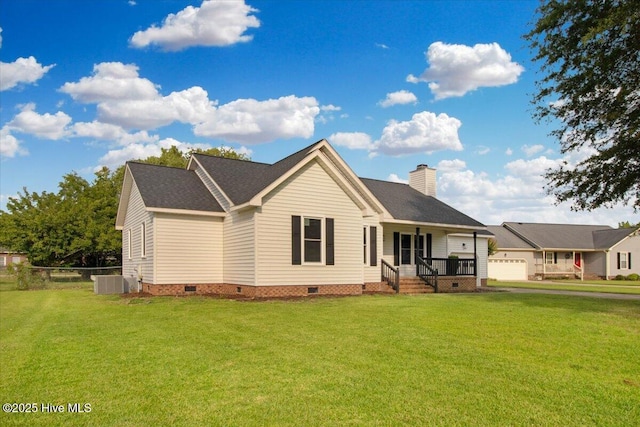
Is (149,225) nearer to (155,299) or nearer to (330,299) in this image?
(155,299)

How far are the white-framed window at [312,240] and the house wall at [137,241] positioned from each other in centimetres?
576

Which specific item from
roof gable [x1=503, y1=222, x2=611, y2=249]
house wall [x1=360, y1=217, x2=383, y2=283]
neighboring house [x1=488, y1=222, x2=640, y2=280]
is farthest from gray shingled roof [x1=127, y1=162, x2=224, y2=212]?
roof gable [x1=503, y1=222, x2=611, y2=249]

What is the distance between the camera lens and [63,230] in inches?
1171

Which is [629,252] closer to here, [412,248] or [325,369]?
[412,248]

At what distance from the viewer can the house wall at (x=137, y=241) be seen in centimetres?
1869

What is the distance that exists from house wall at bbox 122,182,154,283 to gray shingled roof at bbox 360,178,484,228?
10777mm

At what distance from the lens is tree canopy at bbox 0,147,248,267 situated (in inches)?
1155

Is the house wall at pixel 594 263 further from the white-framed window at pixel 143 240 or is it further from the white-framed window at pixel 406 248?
the white-framed window at pixel 143 240

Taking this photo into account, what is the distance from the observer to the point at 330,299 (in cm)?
1642

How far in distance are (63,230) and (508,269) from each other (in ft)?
117

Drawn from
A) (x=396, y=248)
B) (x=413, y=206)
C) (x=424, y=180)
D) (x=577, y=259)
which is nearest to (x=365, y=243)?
(x=396, y=248)

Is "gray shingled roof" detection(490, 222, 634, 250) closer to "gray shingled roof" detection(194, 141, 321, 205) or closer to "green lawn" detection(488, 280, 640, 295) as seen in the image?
"green lawn" detection(488, 280, 640, 295)

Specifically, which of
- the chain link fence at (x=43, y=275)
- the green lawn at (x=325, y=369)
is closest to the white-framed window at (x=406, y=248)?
the green lawn at (x=325, y=369)

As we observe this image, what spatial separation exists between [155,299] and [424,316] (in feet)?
30.0
